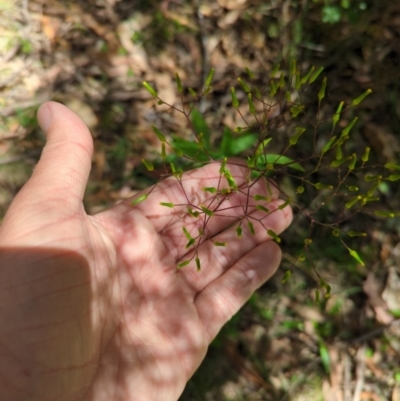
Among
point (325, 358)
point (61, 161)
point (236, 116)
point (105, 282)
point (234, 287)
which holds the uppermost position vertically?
point (61, 161)

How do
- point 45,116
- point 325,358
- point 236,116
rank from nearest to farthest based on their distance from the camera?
point 45,116
point 325,358
point 236,116

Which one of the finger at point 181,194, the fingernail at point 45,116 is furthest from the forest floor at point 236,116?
the fingernail at point 45,116

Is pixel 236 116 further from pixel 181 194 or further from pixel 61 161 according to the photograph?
pixel 61 161

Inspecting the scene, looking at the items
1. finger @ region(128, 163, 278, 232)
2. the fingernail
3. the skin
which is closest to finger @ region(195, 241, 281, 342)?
the skin

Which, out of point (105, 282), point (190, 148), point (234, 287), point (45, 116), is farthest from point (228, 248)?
point (45, 116)

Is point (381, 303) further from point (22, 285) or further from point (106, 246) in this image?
point (22, 285)

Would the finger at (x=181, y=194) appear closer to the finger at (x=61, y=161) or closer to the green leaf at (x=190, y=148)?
the green leaf at (x=190, y=148)

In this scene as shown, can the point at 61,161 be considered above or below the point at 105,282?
above
